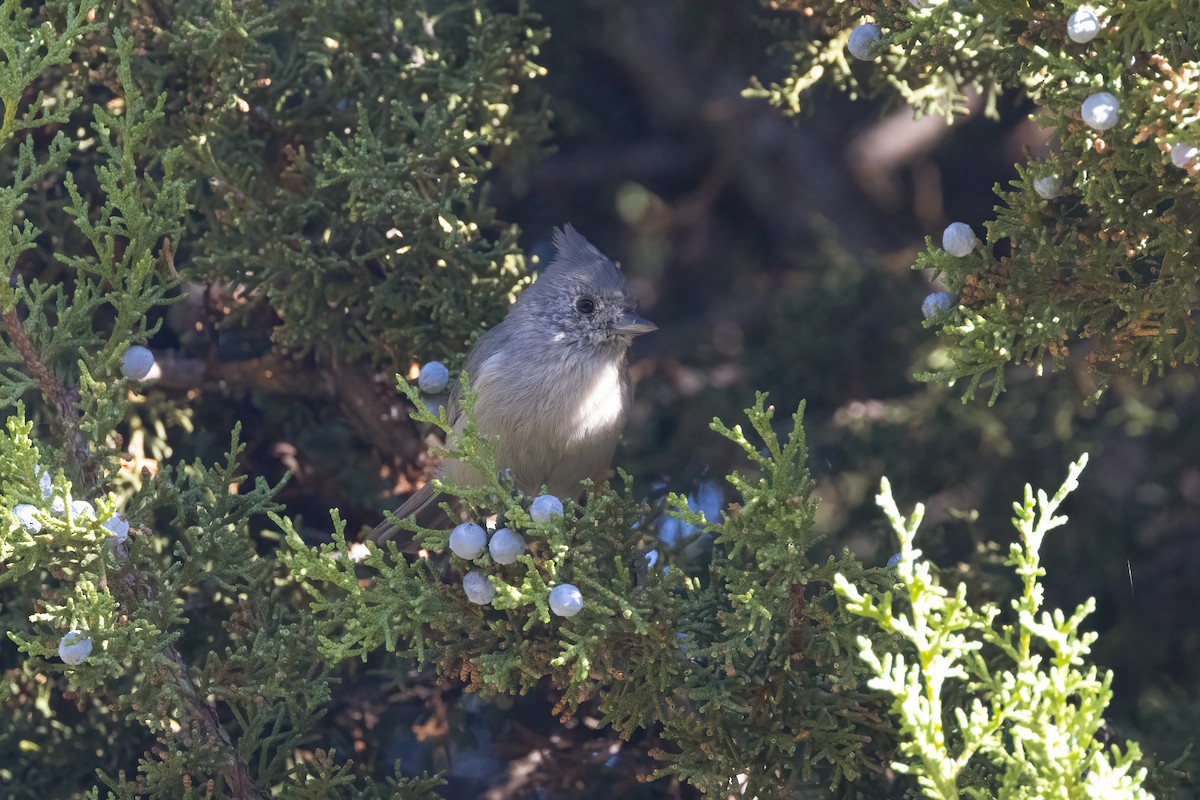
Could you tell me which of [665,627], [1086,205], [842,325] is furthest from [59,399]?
[842,325]

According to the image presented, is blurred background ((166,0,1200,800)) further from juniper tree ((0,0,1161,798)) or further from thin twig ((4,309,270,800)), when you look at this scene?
thin twig ((4,309,270,800))

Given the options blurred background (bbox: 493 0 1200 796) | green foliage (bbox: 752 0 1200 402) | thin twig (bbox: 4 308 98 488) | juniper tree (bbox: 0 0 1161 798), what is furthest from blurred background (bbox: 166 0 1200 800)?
thin twig (bbox: 4 308 98 488)

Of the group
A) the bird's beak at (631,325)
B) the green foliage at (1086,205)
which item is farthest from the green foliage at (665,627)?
the bird's beak at (631,325)

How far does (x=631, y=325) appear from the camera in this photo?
3922 mm

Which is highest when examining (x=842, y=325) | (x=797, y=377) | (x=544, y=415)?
(x=544, y=415)

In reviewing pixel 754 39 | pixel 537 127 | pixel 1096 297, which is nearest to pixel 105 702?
pixel 537 127

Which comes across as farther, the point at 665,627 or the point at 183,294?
the point at 183,294

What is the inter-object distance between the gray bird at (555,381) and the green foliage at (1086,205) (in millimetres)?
1310

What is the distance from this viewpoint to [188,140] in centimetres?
345

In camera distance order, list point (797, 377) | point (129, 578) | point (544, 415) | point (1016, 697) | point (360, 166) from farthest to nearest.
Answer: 1. point (797, 377)
2. point (544, 415)
3. point (360, 166)
4. point (129, 578)
5. point (1016, 697)

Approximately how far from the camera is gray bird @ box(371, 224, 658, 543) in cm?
372

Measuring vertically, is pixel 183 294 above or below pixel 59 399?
above

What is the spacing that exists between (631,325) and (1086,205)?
1596 millimetres

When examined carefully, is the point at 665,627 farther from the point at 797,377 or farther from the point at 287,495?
the point at 797,377
